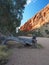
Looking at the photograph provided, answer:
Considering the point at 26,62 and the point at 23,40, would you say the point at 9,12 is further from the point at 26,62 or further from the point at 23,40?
the point at 26,62

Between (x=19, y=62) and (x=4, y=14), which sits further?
(x=4, y=14)

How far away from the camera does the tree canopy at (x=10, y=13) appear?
19125mm

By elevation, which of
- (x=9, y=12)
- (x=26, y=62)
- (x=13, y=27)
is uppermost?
(x=9, y=12)

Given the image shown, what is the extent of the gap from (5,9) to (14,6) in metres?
1.11

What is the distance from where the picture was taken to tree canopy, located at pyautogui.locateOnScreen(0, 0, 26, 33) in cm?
1912

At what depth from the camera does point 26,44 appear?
63.3ft

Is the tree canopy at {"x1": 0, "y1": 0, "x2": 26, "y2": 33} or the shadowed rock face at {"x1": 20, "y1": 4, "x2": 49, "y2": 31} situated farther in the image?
the shadowed rock face at {"x1": 20, "y1": 4, "x2": 49, "y2": 31}

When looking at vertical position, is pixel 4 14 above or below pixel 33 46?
above

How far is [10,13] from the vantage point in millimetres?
20094

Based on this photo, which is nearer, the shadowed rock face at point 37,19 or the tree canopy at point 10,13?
the tree canopy at point 10,13

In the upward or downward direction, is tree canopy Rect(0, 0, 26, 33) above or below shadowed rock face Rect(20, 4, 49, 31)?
below

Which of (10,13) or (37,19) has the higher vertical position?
(37,19)

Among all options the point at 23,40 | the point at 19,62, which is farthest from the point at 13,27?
the point at 19,62

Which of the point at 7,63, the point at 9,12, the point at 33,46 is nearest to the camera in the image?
the point at 7,63
